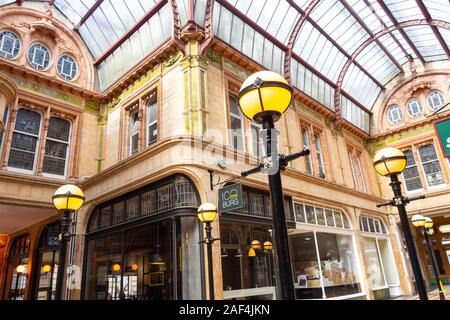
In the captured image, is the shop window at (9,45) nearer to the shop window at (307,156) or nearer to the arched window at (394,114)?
the shop window at (307,156)

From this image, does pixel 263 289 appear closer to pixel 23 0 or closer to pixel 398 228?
pixel 398 228

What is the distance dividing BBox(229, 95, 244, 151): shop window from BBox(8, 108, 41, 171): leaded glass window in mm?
7782

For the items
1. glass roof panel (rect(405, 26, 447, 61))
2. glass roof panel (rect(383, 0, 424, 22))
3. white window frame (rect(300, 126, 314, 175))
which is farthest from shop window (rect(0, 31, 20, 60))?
glass roof panel (rect(405, 26, 447, 61))

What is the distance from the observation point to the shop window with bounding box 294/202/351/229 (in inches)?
500

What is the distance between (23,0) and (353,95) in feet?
59.6

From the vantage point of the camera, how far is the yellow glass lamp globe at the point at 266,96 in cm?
298

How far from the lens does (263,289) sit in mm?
9656

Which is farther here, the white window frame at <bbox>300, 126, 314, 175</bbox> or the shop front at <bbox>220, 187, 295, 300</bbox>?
the white window frame at <bbox>300, 126, 314, 175</bbox>

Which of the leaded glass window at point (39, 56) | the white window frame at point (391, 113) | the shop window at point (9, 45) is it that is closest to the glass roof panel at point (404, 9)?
the white window frame at point (391, 113)

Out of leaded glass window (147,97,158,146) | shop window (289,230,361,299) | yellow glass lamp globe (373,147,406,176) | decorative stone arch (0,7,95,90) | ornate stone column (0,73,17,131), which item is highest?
decorative stone arch (0,7,95,90)

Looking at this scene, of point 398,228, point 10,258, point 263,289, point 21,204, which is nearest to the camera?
point 263,289

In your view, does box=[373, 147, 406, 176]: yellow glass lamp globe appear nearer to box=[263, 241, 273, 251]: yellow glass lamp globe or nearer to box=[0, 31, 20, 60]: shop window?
box=[263, 241, 273, 251]: yellow glass lamp globe

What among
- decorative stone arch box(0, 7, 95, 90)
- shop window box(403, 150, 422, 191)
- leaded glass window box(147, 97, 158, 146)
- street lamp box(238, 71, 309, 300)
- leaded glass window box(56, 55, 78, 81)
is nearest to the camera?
street lamp box(238, 71, 309, 300)

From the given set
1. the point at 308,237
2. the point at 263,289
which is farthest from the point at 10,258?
the point at 308,237
